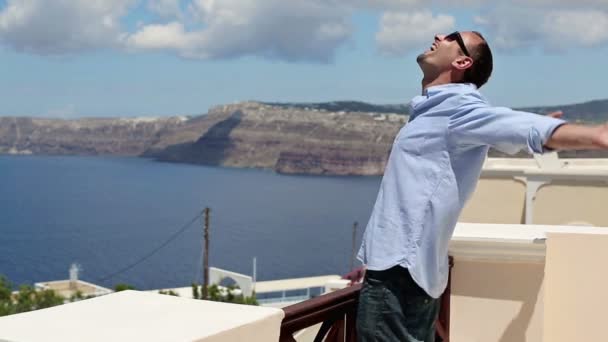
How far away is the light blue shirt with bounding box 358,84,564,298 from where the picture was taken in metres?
1.81

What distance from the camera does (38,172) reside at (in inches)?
6959

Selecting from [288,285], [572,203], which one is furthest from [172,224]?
[572,203]

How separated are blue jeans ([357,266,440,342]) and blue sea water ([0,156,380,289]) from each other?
62370 mm

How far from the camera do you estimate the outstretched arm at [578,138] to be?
5.05ft

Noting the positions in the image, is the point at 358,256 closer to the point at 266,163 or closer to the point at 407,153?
the point at 407,153

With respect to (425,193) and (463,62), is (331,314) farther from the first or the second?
(463,62)

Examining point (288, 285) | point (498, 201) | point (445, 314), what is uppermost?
point (445, 314)

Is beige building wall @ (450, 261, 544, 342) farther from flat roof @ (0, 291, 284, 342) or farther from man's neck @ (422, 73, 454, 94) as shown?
flat roof @ (0, 291, 284, 342)

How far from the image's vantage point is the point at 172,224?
9606 cm

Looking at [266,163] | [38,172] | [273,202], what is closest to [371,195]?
[273,202]

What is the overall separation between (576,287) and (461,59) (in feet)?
3.47

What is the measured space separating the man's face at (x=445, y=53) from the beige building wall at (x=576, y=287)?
90 cm

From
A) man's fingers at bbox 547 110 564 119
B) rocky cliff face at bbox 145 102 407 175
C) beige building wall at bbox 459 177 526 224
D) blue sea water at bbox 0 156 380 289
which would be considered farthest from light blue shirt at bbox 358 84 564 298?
rocky cliff face at bbox 145 102 407 175

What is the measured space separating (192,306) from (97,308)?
0.65ft
